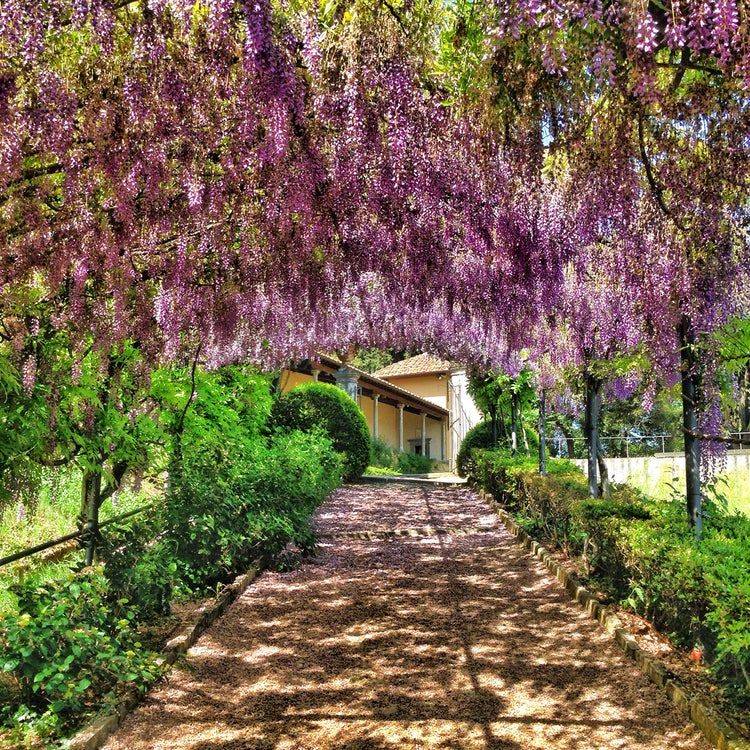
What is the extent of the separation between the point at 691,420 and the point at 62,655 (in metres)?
4.38

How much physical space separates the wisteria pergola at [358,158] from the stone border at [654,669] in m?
1.16

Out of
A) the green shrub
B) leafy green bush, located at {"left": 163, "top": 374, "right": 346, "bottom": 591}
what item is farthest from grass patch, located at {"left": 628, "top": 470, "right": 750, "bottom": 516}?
the green shrub

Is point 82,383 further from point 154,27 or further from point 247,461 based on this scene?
point 247,461

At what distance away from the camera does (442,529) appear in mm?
11383

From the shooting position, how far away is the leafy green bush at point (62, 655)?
351 cm

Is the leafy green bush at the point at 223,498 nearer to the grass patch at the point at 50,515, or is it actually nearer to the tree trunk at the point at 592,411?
the grass patch at the point at 50,515

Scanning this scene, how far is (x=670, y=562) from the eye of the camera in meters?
4.64

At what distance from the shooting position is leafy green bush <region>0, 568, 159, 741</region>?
A: 3.51 meters

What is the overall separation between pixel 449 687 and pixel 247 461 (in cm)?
455

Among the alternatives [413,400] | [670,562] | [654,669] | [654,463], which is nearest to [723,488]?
[654,463]

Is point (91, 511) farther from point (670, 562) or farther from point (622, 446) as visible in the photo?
point (622, 446)

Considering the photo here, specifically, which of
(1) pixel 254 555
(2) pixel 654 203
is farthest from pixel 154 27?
(1) pixel 254 555

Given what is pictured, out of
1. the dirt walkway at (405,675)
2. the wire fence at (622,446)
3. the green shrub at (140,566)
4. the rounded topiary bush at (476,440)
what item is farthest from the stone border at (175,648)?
the wire fence at (622,446)

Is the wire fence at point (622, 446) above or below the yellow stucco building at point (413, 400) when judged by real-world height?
below
